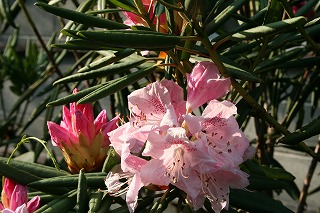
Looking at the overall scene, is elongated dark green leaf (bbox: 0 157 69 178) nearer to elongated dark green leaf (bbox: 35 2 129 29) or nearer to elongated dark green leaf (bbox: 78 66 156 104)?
elongated dark green leaf (bbox: 78 66 156 104)

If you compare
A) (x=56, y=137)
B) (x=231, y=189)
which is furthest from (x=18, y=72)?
(x=231, y=189)

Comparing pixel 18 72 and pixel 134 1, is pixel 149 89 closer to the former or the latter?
pixel 134 1

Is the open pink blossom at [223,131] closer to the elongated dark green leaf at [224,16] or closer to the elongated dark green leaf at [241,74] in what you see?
the elongated dark green leaf at [241,74]

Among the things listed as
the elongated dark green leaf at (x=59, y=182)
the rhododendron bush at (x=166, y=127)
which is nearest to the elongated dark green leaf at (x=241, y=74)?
the rhododendron bush at (x=166, y=127)

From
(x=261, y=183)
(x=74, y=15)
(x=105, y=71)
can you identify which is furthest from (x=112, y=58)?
(x=261, y=183)

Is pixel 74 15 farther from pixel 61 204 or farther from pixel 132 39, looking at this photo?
pixel 61 204

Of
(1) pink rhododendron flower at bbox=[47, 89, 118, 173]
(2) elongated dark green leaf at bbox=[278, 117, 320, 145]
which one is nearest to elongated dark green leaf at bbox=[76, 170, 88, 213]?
(1) pink rhododendron flower at bbox=[47, 89, 118, 173]

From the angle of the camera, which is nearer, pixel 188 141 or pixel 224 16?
pixel 188 141
